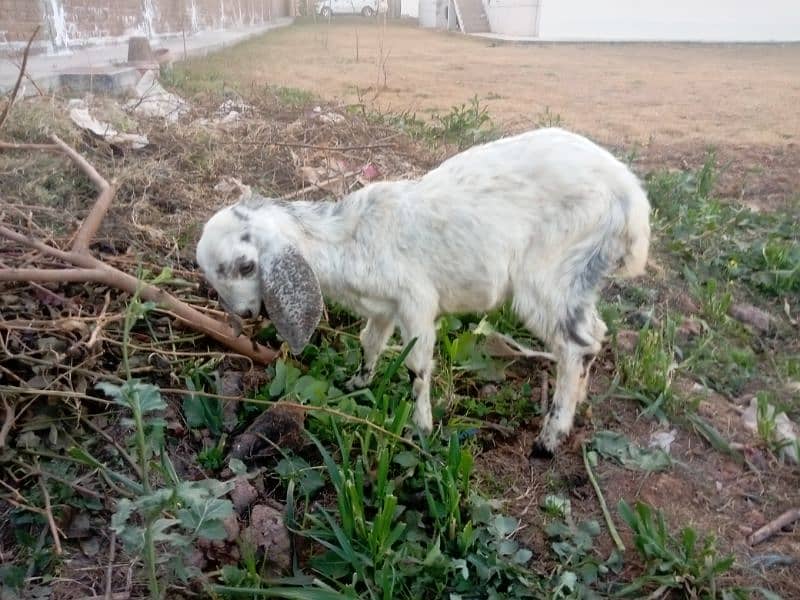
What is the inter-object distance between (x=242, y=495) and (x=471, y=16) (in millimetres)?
4044

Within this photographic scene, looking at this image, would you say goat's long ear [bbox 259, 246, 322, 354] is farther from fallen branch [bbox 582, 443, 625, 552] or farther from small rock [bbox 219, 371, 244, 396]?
fallen branch [bbox 582, 443, 625, 552]

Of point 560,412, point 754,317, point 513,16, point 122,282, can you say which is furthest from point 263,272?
point 513,16

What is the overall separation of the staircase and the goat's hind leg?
3131 millimetres

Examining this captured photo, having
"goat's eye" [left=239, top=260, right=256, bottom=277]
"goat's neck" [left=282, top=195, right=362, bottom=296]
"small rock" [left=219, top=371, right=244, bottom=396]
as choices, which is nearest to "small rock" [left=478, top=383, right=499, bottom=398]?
"goat's neck" [left=282, top=195, right=362, bottom=296]

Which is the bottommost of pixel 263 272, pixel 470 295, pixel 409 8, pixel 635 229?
pixel 470 295

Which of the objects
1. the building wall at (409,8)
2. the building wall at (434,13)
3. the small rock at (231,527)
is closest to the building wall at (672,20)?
the building wall at (434,13)

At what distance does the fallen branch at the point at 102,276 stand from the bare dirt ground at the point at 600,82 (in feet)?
8.74

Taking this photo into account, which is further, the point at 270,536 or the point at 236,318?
the point at 236,318

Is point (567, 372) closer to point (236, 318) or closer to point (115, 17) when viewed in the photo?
point (236, 318)

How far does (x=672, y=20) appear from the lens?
483 centimetres

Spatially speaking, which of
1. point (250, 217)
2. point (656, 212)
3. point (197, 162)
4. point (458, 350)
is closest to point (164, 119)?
point (197, 162)

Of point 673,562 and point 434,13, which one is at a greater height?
point 434,13

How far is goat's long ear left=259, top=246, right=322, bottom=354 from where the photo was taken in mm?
2416

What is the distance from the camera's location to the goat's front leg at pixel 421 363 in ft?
8.38
